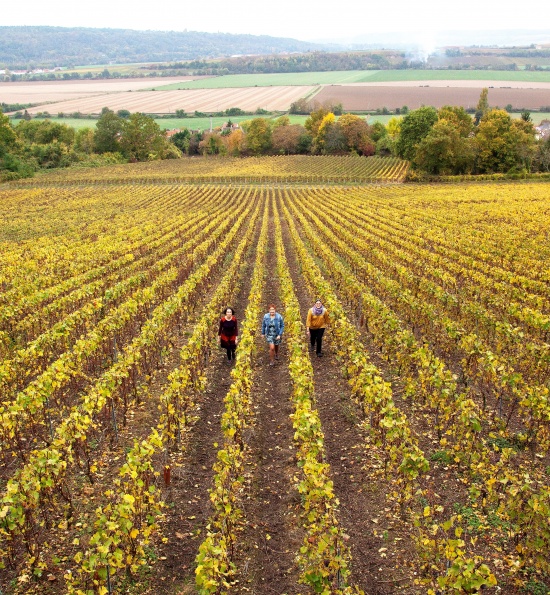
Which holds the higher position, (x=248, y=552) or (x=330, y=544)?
(x=330, y=544)

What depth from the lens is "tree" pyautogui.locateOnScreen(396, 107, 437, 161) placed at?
79.2m

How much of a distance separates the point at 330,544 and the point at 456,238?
23879 millimetres

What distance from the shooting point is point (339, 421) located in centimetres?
1112

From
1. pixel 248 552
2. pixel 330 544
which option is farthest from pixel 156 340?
Answer: pixel 330 544

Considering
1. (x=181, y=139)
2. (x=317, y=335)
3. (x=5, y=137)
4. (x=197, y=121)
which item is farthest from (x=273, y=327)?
(x=197, y=121)

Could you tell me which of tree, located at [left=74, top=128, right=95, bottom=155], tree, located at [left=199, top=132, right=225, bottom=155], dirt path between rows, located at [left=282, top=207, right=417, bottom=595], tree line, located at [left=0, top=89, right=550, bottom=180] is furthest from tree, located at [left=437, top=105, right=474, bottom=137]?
dirt path between rows, located at [left=282, top=207, right=417, bottom=595]

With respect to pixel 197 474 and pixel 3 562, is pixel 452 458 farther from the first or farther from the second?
pixel 3 562

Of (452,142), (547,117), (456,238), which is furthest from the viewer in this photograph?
(547,117)

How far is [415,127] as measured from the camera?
79.9 m

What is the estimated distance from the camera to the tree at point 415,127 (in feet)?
260

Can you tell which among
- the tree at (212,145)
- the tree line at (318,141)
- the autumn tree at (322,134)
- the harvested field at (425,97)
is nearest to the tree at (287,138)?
the tree line at (318,141)

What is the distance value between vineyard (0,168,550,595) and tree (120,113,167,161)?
89.1 metres

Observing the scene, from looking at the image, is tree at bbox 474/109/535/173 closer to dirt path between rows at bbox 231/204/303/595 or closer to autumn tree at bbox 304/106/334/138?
autumn tree at bbox 304/106/334/138

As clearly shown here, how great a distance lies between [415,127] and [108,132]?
200 ft
